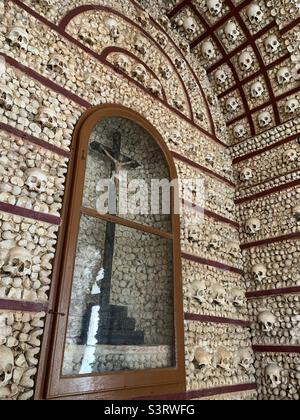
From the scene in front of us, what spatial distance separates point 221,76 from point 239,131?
970mm

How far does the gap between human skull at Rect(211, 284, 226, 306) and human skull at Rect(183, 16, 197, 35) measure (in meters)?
4.00

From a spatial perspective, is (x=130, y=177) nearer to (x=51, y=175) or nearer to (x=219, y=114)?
(x=51, y=175)

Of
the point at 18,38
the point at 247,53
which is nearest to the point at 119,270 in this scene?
the point at 18,38

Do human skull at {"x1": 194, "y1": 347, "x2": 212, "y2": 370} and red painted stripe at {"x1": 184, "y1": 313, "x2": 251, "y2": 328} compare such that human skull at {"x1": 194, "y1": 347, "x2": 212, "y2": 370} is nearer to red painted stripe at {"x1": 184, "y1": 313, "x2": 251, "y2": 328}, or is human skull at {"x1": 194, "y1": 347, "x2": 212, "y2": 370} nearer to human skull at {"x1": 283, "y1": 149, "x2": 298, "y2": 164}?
red painted stripe at {"x1": 184, "y1": 313, "x2": 251, "y2": 328}

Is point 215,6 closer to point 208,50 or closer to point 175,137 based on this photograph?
point 208,50

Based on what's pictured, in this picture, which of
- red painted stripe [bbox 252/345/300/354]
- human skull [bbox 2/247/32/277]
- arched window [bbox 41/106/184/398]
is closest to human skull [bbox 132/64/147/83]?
arched window [bbox 41/106/184/398]

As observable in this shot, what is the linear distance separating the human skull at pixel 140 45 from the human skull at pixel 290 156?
242 cm

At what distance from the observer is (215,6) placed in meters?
4.91

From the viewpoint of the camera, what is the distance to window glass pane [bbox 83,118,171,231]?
3.48 m

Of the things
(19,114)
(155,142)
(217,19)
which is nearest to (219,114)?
(217,19)

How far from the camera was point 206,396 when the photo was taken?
3443 millimetres

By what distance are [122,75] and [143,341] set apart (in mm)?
3026

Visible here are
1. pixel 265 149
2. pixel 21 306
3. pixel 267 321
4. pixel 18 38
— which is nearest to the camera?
pixel 21 306

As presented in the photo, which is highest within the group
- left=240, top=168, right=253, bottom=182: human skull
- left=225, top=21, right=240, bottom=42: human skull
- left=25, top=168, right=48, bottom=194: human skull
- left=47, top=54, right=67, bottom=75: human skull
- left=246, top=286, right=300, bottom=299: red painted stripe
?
left=225, top=21, right=240, bottom=42: human skull
